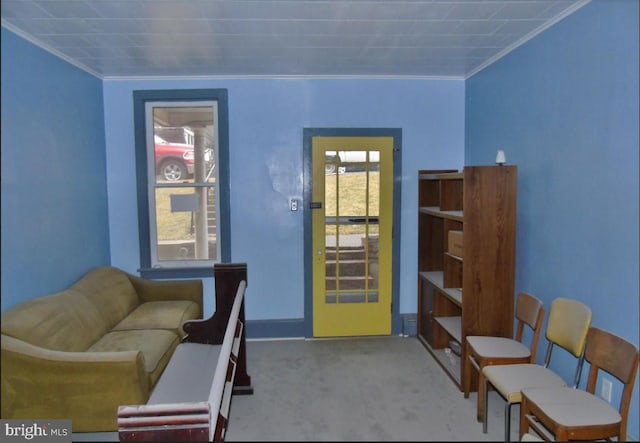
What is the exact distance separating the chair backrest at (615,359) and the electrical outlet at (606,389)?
17 centimetres

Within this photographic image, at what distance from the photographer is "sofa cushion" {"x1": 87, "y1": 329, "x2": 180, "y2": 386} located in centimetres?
292

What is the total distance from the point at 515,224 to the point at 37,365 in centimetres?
322

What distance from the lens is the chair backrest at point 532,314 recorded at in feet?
9.30

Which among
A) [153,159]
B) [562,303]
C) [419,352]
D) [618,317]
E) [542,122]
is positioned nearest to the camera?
[618,317]

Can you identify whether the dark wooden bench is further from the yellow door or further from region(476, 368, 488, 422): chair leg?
region(476, 368, 488, 422): chair leg

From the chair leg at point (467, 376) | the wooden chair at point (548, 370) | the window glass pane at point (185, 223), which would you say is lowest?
the chair leg at point (467, 376)

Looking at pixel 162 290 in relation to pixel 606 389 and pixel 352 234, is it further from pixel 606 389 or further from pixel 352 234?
pixel 606 389

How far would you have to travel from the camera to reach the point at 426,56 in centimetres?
368

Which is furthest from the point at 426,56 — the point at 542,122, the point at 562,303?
the point at 562,303

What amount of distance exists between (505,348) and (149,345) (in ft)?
8.10

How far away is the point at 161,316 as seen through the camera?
3.68 m

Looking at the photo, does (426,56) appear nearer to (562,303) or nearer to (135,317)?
(562,303)

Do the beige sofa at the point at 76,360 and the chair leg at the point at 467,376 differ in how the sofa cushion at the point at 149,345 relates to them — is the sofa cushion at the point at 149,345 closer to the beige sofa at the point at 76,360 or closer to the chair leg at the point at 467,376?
the beige sofa at the point at 76,360

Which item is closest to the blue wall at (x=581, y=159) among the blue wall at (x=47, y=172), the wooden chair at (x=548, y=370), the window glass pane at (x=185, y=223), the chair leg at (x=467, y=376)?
the wooden chair at (x=548, y=370)
